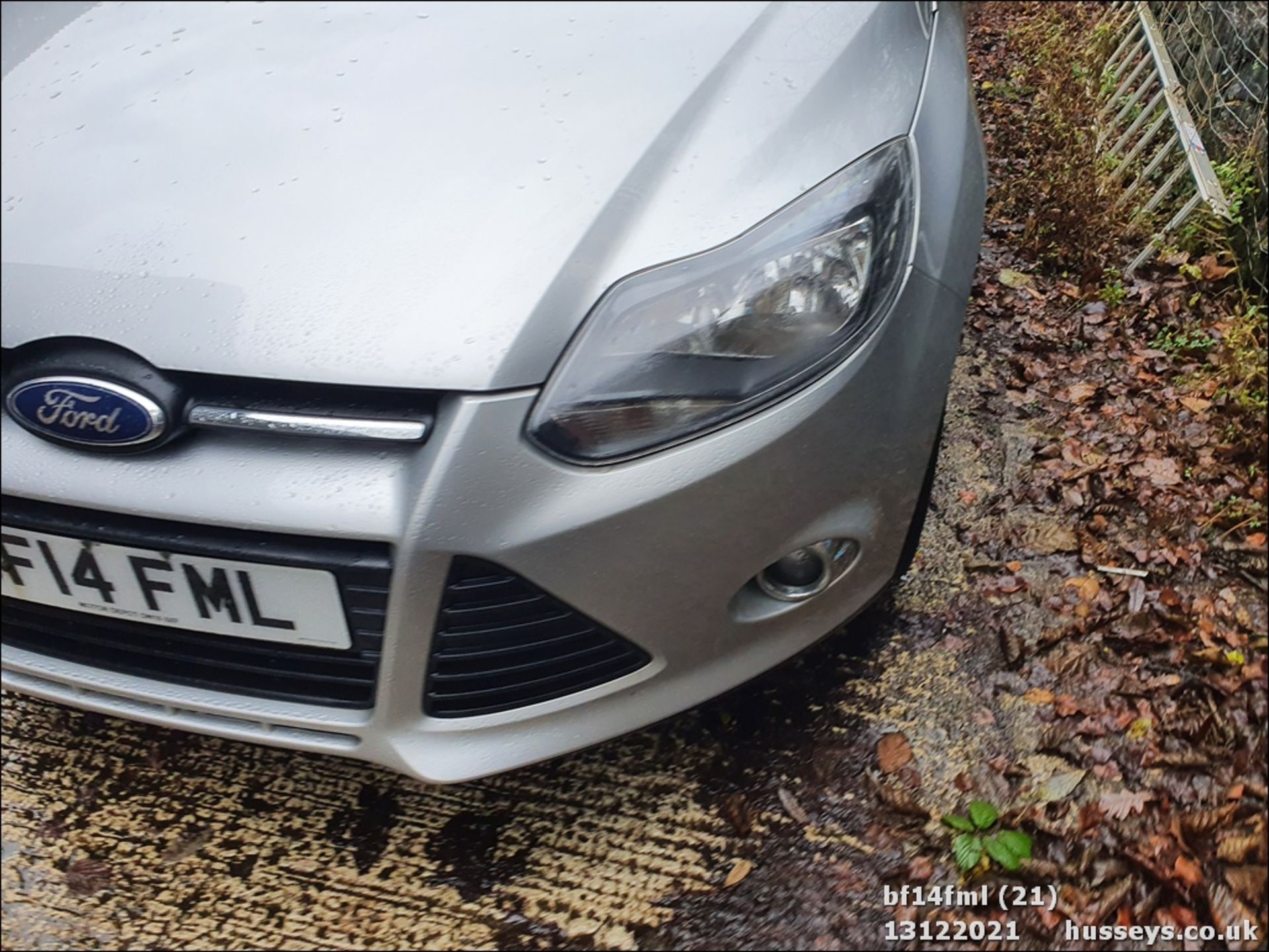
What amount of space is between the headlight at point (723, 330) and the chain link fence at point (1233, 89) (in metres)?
2.25

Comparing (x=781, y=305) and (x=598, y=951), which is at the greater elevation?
(x=781, y=305)

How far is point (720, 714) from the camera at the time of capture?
6.02 feet

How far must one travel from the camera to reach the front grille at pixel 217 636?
4.17 feet

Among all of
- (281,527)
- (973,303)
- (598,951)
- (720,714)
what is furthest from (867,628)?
(973,303)

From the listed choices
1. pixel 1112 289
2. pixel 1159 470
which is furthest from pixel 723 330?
pixel 1112 289

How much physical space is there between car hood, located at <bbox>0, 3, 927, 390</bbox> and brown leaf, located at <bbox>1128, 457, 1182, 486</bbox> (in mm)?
1292

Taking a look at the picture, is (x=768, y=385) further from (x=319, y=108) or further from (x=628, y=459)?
(x=319, y=108)

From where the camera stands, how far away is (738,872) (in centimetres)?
162

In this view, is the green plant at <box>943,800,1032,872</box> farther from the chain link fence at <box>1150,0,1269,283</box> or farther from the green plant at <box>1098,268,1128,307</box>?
the chain link fence at <box>1150,0,1269,283</box>

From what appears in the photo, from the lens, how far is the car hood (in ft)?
4.06

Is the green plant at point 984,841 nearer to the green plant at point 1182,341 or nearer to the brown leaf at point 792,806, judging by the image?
the brown leaf at point 792,806

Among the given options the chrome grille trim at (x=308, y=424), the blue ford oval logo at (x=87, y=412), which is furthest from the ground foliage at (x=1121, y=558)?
the blue ford oval logo at (x=87, y=412)

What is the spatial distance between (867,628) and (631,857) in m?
0.66

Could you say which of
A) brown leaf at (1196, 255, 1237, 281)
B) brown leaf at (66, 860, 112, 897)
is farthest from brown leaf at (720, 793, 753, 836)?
brown leaf at (1196, 255, 1237, 281)
